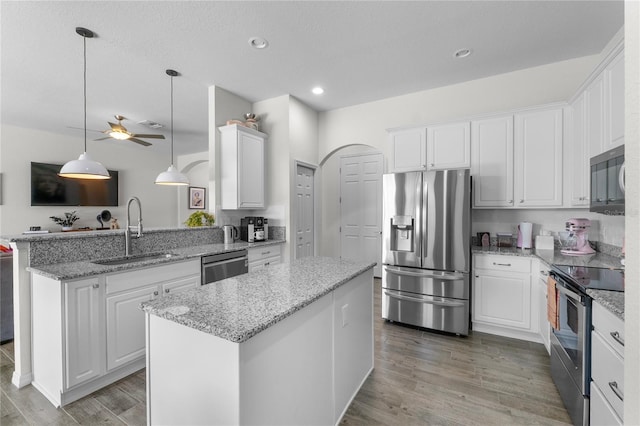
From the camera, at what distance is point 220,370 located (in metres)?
1.08

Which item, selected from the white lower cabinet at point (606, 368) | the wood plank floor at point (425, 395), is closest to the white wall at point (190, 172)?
the wood plank floor at point (425, 395)

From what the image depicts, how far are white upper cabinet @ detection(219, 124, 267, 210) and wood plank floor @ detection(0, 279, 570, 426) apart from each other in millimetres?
2156

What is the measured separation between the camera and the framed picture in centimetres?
815

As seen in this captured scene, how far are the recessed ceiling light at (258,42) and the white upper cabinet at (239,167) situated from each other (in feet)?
3.49

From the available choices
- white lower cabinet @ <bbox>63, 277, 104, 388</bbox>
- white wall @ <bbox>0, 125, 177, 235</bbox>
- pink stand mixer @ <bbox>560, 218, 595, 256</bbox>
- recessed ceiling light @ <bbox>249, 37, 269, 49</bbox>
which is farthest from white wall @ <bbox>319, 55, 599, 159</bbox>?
white wall @ <bbox>0, 125, 177, 235</bbox>

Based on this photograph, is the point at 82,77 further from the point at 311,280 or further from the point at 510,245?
the point at 510,245

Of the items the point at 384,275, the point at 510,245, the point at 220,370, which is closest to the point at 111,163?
the point at 384,275

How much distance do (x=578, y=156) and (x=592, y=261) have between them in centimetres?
105

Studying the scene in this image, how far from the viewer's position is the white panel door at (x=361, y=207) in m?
5.36

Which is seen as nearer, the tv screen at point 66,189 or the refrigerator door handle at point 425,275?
the refrigerator door handle at point 425,275

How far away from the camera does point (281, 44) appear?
113 inches

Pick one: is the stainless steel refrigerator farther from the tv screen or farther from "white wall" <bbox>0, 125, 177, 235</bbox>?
"white wall" <bbox>0, 125, 177, 235</bbox>

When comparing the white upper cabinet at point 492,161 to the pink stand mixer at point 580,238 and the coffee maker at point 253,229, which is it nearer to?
the pink stand mixer at point 580,238

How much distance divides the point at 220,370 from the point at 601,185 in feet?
9.15
